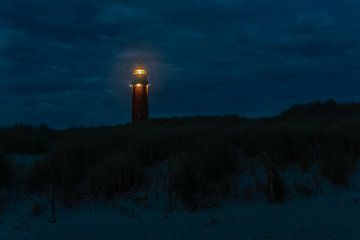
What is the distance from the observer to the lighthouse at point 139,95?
1729 inches

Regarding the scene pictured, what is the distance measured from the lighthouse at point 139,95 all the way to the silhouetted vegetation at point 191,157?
27.2 meters

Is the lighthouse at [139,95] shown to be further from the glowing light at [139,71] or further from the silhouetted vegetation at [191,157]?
the silhouetted vegetation at [191,157]

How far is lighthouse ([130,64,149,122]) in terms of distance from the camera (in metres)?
43.9

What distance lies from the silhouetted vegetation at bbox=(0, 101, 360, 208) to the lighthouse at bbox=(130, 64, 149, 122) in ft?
89.2

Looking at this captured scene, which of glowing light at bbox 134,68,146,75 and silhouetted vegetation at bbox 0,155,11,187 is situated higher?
glowing light at bbox 134,68,146,75

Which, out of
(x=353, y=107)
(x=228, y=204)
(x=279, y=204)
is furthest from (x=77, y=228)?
(x=353, y=107)

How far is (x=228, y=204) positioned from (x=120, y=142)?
20.2 ft

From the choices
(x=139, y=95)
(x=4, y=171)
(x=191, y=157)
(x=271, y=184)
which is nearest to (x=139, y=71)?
(x=139, y=95)

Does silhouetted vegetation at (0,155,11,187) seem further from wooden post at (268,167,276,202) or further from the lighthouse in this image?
the lighthouse

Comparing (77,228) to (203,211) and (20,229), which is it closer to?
(20,229)

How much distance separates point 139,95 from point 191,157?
3235cm

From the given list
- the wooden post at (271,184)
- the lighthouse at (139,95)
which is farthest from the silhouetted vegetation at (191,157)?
the lighthouse at (139,95)

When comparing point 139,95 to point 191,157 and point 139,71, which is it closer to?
point 139,71

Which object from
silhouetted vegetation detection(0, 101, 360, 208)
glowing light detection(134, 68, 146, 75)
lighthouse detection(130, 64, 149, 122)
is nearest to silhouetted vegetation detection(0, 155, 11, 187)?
silhouetted vegetation detection(0, 101, 360, 208)
